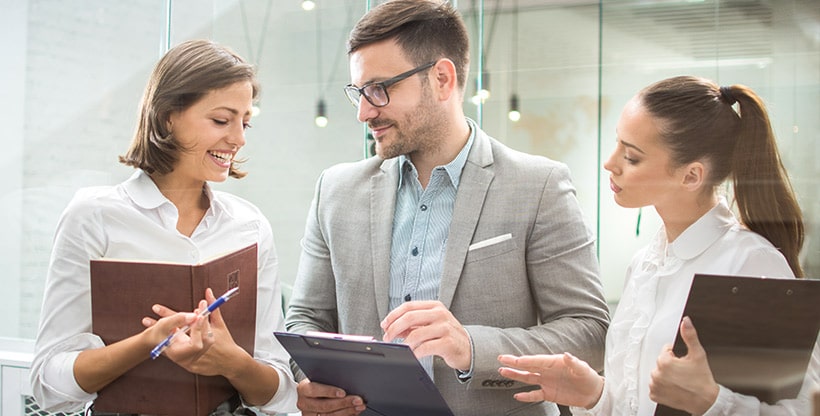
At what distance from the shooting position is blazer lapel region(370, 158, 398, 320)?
1726 millimetres

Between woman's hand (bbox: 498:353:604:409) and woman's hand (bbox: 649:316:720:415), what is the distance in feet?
0.51

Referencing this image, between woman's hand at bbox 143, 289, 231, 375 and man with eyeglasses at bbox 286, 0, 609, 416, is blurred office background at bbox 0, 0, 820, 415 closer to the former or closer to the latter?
man with eyeglasses at bbox 286, 0, 609, 416

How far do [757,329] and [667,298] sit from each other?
0.50 ft

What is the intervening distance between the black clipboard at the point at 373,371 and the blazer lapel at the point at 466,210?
21cm

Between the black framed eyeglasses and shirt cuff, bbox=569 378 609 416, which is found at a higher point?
the black framed eyeglasses

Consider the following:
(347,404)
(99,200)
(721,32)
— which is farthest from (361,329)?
(721,32)

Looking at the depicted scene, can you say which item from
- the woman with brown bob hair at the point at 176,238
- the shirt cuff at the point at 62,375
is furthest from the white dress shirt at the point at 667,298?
the shirt cuff at the point at 62,375

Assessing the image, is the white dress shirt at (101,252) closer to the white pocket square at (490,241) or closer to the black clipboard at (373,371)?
the black clipboard at (373,371)

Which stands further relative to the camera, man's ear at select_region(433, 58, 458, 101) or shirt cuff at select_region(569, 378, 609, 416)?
man's ear at select_region(433, 58, 458, 101)

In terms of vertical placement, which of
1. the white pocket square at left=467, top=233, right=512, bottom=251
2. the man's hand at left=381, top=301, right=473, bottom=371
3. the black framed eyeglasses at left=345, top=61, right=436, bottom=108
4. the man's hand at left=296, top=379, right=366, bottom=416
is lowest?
the man's hand at left=296, top=379, right=366, bottom=416

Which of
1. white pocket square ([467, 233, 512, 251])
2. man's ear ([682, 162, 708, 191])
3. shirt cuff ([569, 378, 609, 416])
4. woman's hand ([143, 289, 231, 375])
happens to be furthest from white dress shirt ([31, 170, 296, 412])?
man's ear ([682, 162, 708, 191])

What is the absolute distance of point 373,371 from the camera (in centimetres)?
151

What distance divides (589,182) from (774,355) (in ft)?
1.59

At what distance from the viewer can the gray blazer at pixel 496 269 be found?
5.30 ft
